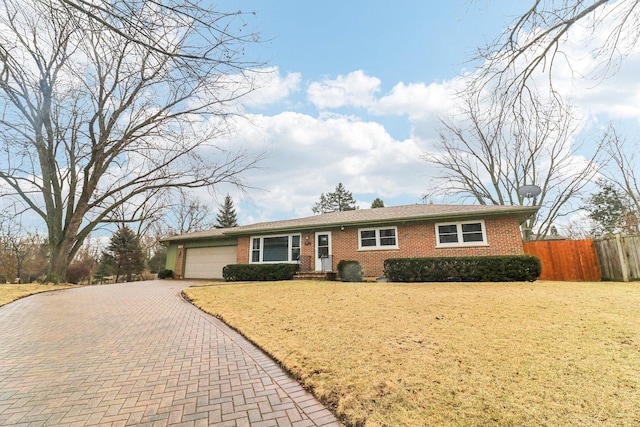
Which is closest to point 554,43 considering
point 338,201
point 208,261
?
point 208,261

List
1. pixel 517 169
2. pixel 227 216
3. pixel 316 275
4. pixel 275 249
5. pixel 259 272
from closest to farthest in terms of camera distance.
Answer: pixel 316 275, pixel 259 272, pixel 275 249, pixel 517 169, pixel 227 216

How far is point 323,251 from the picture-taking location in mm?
15430

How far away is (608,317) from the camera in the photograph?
495 cm

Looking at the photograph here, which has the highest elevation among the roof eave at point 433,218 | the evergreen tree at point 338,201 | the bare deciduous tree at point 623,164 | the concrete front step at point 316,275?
the evergreen tree at point 338,201

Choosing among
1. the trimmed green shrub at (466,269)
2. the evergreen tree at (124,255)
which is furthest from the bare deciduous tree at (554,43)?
the evergreen tree at (124,255)

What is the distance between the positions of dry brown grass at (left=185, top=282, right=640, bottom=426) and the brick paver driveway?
1.30 feet

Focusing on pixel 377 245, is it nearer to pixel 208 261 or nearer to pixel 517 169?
pixel 208 261

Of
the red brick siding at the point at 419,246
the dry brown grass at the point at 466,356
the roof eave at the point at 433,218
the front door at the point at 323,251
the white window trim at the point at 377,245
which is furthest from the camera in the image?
the front door at the point at 323,251

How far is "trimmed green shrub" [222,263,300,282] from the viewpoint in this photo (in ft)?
48.6

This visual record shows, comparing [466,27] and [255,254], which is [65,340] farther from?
[255,254]

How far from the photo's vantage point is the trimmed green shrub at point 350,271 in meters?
12.6

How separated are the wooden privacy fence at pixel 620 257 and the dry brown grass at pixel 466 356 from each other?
559cm

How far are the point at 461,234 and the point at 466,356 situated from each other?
408 inches

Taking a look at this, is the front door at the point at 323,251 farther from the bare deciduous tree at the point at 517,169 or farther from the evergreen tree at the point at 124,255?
the evergreen tree at the point at 124,255
